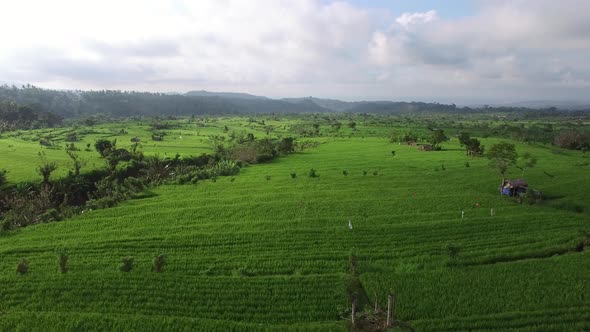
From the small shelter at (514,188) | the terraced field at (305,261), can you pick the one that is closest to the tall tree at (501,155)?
the terraced field at (305,261)

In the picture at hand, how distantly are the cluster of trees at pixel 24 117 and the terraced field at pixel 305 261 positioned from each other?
109 metres

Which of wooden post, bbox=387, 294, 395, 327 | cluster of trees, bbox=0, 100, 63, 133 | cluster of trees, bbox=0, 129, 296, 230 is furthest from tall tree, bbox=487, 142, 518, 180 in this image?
cluster of trees, bbox=0, 100, 63, 133

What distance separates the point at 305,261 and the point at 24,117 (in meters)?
146

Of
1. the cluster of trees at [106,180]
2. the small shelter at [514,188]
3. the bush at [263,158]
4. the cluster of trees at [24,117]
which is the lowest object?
the cluster of trees at [106,180]

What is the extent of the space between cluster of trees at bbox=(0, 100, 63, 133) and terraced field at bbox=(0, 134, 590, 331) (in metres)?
109

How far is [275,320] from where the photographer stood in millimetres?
16750

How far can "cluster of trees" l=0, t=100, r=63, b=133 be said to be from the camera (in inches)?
4742

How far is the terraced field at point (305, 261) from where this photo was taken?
55.2 ft

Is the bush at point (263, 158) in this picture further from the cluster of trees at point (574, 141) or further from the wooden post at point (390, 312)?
the cluster of trees at point (574, 141)

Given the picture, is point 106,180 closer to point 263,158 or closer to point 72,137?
point 263,158

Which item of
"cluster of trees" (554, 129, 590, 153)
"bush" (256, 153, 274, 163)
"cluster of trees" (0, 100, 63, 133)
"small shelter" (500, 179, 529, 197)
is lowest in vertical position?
"bush" (256, 153, 274, 163)

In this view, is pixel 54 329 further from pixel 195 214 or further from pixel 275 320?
pixel 195 214

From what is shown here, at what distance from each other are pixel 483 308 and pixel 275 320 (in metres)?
9.20

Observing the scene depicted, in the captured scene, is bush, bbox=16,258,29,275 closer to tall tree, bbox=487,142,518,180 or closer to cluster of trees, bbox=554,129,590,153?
tall tree, bbox=487,142,518,180
